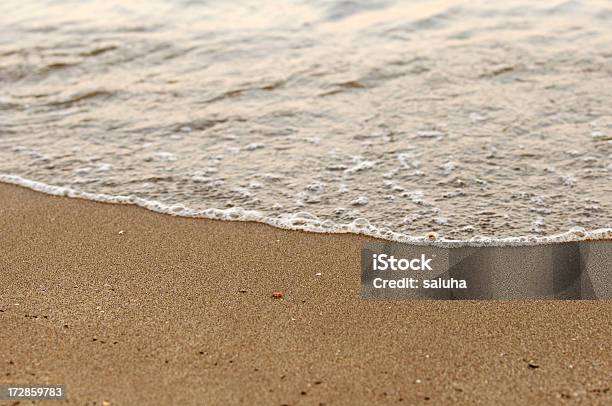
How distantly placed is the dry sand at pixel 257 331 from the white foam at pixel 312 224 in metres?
0.11

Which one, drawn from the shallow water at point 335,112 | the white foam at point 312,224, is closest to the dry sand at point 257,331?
the white foam at point 312,224

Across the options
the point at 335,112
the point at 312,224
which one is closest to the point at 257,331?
the point at 312,224

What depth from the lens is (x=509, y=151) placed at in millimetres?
4465

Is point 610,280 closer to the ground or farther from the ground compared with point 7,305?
closer to the ground

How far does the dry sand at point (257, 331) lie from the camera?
2.47 metres

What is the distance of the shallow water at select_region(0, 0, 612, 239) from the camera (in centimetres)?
397

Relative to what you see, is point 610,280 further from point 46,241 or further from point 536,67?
point 536,67

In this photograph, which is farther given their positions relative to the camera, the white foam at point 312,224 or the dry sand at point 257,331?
the white foam at point 312,224

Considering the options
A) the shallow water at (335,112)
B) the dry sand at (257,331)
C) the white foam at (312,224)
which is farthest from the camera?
the shallow water at (335,112)

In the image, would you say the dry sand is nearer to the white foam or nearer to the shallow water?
the white foam

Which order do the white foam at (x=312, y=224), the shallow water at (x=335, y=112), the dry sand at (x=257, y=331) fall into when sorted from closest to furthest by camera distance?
the dry sand at (x=257, y=331) → the white foam at (x=312, y=224) → the shallow water at (x=335, y=112)

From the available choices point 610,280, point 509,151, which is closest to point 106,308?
point 610,280

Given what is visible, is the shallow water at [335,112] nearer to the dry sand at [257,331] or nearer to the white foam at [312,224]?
the white foam at [312,224]

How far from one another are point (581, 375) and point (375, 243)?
1.23 m
